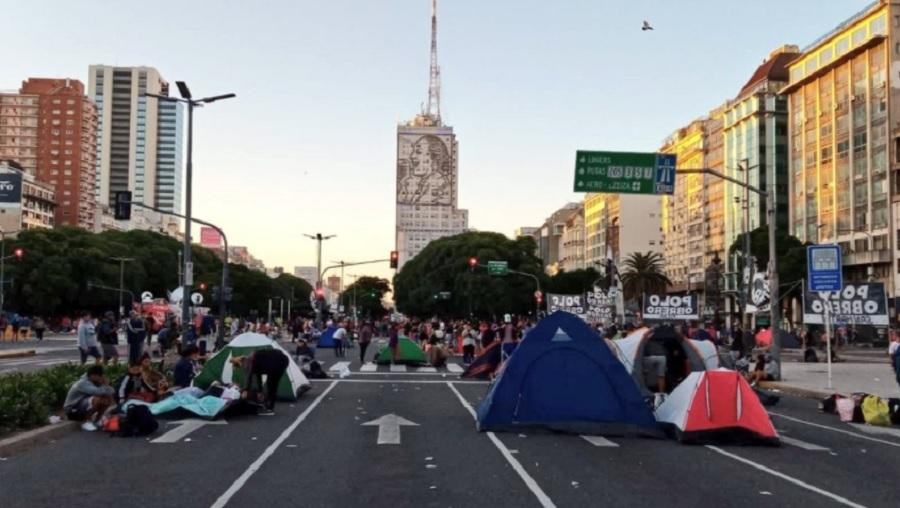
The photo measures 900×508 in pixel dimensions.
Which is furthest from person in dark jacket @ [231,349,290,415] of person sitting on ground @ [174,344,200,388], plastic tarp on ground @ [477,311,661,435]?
plastic tarp on ground @ [477,311,661,435]

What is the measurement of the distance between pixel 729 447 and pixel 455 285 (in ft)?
250

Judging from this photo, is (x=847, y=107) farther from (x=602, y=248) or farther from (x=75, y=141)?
(x=75, y=141)

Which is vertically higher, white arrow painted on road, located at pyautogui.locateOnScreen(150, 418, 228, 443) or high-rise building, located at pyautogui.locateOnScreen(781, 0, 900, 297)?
high-rise building, located at pyautogui.locateOnScreen(781, 0, 900, 297)

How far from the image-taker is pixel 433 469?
1070 cm

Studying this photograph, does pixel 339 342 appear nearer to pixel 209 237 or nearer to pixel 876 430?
pixel 209 237

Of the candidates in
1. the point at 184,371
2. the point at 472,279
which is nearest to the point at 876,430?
the point at 184,371

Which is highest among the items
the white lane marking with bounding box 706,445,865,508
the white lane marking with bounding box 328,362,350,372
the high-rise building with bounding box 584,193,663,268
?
the high-rise building with bounding box 584,193,663,268

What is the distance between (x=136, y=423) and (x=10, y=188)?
383 ft

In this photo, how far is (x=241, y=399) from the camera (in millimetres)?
16375

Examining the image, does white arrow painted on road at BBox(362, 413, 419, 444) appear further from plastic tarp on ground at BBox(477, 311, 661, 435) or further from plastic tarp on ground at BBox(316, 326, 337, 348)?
plastic tarp on ground at BBox(316, 326, 337, 348)

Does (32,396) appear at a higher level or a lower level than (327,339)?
higher

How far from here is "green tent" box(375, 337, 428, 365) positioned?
33.8m

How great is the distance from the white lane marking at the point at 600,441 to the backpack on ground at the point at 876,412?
6.09 metres

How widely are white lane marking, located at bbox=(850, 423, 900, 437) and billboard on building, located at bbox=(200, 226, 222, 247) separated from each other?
103ft
